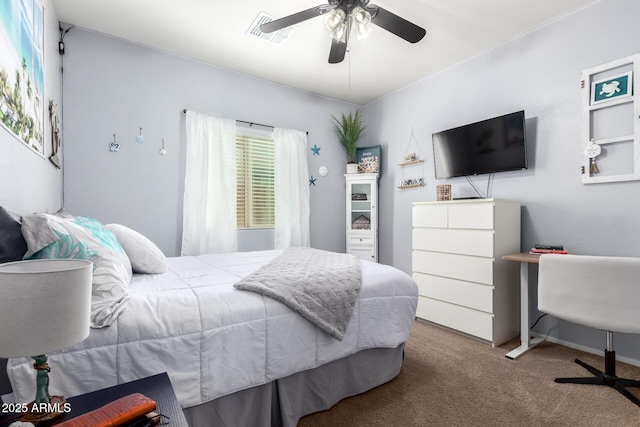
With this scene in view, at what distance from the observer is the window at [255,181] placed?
3.56 meters

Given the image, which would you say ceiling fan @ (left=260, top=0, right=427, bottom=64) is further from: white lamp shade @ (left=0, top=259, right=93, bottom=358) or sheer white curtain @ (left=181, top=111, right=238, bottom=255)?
white lamp shade @ (left=0, top=259, right=93, bottom=358)

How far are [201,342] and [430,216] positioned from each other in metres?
2.39

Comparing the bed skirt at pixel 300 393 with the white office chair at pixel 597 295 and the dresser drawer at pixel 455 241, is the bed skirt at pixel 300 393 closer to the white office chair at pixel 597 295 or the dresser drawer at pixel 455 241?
the white office chair at pixel 597 295

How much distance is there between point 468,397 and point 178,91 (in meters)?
3.57

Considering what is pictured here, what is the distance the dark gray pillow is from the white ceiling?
209cm

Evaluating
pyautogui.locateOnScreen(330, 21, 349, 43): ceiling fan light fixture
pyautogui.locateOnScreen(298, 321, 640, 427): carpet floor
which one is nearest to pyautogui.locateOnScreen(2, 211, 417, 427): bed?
pyautogui.locateOnScreen(298, 321, 640, 427): carpet floor

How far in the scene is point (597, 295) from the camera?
1.71 m

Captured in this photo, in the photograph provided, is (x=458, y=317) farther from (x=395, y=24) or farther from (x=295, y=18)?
(x=295, y=18)

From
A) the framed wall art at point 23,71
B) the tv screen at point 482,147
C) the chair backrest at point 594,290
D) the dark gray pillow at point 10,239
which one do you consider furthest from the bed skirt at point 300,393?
the tv screen at point 482,147

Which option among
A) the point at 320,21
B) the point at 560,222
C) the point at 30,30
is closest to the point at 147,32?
the point at 30,30

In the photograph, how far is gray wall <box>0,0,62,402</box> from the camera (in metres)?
1.26

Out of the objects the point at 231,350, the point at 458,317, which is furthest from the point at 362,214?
the point at 231,350

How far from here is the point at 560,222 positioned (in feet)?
8.09

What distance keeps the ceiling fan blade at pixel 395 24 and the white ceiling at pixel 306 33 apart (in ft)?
1.21
